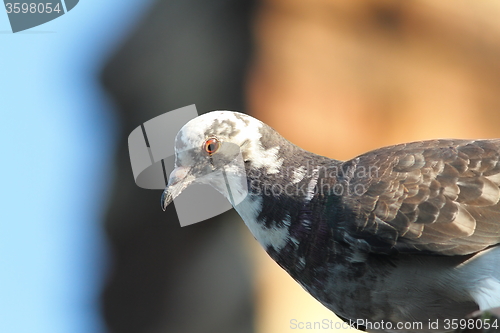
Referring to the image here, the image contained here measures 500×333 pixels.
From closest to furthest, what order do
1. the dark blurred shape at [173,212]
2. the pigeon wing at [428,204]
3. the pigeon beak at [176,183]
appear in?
the pigeon wing at [428,204] < the pigeon beak at [176,183] < the dark blurred shape at [173,212]

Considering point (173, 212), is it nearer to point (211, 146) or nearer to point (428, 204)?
point (211, 146)

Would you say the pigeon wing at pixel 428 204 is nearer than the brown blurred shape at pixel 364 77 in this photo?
Yes

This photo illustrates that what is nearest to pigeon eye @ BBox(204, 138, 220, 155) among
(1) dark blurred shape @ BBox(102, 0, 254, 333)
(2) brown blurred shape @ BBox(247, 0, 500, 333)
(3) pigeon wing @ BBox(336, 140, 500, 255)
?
(3) pigeon wing @ BBox(336, 140, 500, 255)

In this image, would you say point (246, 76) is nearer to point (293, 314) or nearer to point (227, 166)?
point (293, 314)

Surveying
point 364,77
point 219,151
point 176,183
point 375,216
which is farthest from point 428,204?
point 364,77

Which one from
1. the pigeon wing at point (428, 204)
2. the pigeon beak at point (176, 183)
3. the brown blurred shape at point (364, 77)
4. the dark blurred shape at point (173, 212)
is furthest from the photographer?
the dark blurred shape at point (173, 212)

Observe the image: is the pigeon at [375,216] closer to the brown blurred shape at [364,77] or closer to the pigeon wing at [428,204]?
the pigeon wing at [428,204]

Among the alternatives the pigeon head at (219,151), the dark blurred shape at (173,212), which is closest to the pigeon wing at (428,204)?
the pigeon head at (219,151)

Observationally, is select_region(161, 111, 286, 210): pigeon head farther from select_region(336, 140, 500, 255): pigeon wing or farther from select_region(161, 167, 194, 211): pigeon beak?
select_region(336, 140, 500, 255): pigeon wing
